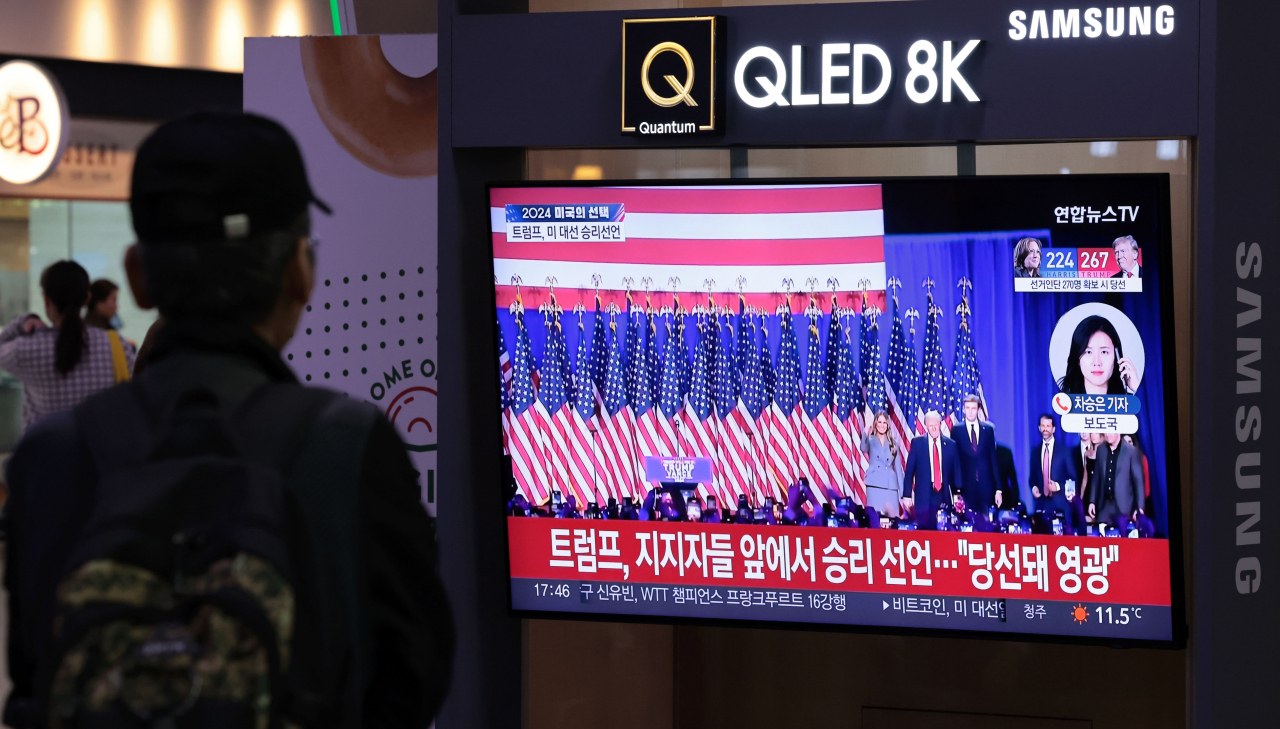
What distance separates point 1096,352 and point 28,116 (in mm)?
7763

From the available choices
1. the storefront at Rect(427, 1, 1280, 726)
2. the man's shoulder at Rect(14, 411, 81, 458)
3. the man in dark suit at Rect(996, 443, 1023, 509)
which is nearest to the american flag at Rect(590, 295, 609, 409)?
the storefront at Rect(427, 1, 1280, 726)

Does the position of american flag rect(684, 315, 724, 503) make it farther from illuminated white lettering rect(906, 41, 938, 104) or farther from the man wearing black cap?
the man wearing black cap

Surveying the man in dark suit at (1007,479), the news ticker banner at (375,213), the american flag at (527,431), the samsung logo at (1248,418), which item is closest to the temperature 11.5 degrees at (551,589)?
the american flag at (527,431)

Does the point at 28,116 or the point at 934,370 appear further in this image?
the point at 28,116

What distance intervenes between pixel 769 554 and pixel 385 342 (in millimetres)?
1666

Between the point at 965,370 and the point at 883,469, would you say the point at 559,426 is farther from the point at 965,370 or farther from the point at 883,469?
the point at 965,370

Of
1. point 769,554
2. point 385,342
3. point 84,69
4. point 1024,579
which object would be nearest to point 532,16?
point 385,342

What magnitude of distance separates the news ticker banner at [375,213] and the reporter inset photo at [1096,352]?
2120 millimetres

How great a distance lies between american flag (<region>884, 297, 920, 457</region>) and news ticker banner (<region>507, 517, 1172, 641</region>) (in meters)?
0.28

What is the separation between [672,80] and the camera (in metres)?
3.17

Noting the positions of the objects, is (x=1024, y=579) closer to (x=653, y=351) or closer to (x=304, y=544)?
(x=653, y=351)

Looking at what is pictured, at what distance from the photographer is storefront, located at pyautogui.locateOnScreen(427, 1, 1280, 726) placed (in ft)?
9.59

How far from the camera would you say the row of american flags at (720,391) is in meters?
3.10

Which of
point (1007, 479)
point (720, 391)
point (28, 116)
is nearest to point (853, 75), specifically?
point (720, 391)
